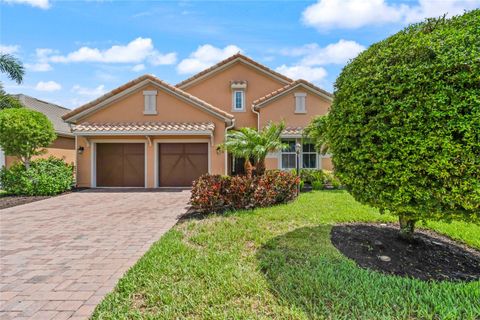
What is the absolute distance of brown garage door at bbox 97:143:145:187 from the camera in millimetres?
14820

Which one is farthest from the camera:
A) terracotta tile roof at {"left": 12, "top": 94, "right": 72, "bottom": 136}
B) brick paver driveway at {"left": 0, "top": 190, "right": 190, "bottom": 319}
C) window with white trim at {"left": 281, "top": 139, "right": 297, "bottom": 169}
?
terracotta tile roof at {"left": 12, "top": 94, "right": 72, "bottom": 136}

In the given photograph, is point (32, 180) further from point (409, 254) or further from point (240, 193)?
point (409, 254)

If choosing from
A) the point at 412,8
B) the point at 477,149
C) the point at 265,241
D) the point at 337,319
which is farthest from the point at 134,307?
the point at 412,8

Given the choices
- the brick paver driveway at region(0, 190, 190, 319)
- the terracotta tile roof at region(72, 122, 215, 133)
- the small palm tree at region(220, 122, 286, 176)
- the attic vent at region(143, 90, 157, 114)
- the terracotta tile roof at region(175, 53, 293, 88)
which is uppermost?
the terracotta tile roof at region(175, 53, 293, 88)

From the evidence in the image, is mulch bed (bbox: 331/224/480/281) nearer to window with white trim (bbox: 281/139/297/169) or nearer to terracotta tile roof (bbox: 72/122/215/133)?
terracotta tile roof (bbox: 72/122/215/133)

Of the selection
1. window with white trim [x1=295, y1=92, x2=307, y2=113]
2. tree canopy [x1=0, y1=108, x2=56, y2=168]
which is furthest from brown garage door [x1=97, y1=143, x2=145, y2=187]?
window with white trim [x1=295, y1=92, x2=307, y2=113]

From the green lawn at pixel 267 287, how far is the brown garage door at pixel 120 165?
10041mm

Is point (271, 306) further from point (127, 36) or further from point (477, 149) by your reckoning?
point (127, 36)

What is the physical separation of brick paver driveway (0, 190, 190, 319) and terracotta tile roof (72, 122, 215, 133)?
182 inches

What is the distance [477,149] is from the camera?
363 cm

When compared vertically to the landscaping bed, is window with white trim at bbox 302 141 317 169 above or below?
above

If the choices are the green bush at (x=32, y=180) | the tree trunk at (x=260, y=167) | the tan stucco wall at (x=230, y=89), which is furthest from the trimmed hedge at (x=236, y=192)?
the tan stucco wall at (x=230, y=89)

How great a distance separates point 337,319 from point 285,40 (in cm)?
956

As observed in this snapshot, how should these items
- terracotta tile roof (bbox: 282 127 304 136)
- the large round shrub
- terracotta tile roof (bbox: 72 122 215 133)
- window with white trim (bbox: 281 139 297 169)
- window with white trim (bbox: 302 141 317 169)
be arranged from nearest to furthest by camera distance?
the large round shrub, terracotta tile roof (bbox: 72 122 215 133), terracotta tile roof (bbox: 282 127 304 136), window with white trim (bbox: 302 141 317 169), window with white trim (bbox: 281 139 297 169)
